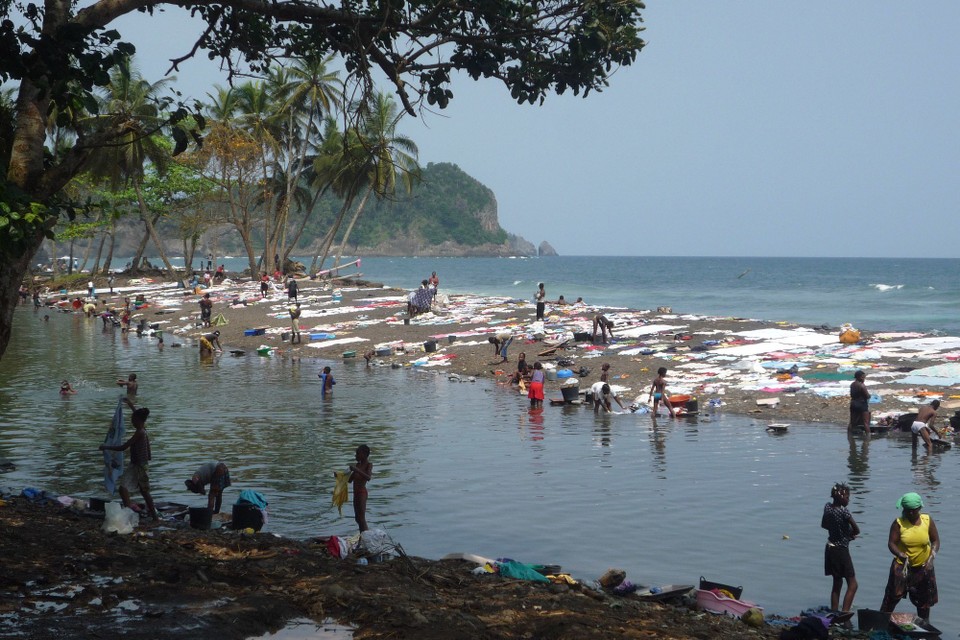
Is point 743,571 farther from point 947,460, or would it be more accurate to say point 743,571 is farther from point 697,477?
point 947,460

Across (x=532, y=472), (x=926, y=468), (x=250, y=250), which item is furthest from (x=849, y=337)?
(x=250, y=250)

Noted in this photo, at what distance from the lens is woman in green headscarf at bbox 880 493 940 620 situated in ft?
28.7

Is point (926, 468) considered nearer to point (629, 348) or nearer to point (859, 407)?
point (859, 407)

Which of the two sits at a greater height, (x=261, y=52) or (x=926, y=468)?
(x=261, y=52)

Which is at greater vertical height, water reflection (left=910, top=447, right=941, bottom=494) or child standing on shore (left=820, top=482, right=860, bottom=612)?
child standing on shore (left=820, top=482, right=860, bottom=612)

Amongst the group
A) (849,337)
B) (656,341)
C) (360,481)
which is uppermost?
(849,337)

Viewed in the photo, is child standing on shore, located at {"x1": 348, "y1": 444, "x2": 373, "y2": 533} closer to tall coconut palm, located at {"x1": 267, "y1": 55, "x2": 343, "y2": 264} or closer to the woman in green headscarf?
the woman in green headscarf

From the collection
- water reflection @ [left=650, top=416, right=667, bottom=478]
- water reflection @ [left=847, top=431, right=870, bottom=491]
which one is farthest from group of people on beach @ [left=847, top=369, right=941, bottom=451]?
water reflection @ [left=650, top=416, right=667, bottom=478]

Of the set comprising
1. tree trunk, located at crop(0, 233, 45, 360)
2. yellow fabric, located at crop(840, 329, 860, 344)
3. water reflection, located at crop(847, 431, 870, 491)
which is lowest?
water reflection, located at crop(847, 431, 870, 491)

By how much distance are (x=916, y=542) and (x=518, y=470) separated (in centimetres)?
760

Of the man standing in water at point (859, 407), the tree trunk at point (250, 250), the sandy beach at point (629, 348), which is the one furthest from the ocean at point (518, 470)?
the tree trunk at point (250, 250)

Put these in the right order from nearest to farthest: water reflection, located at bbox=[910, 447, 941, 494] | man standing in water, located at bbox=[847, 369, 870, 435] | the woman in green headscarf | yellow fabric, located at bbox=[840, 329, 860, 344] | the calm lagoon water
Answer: the woman in green headscarf, the calm lagoon water, water reflection, located at bbox=[910, 447, 941, 494], man standing in water, located at bbox=[847, 369, 870, 435], yellow fabric, located at bbox=[840, 329, 860, 344]

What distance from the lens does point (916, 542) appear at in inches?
345

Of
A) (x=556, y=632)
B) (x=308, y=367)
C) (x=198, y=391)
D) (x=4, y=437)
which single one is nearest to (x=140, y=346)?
(x=308, y=367)
